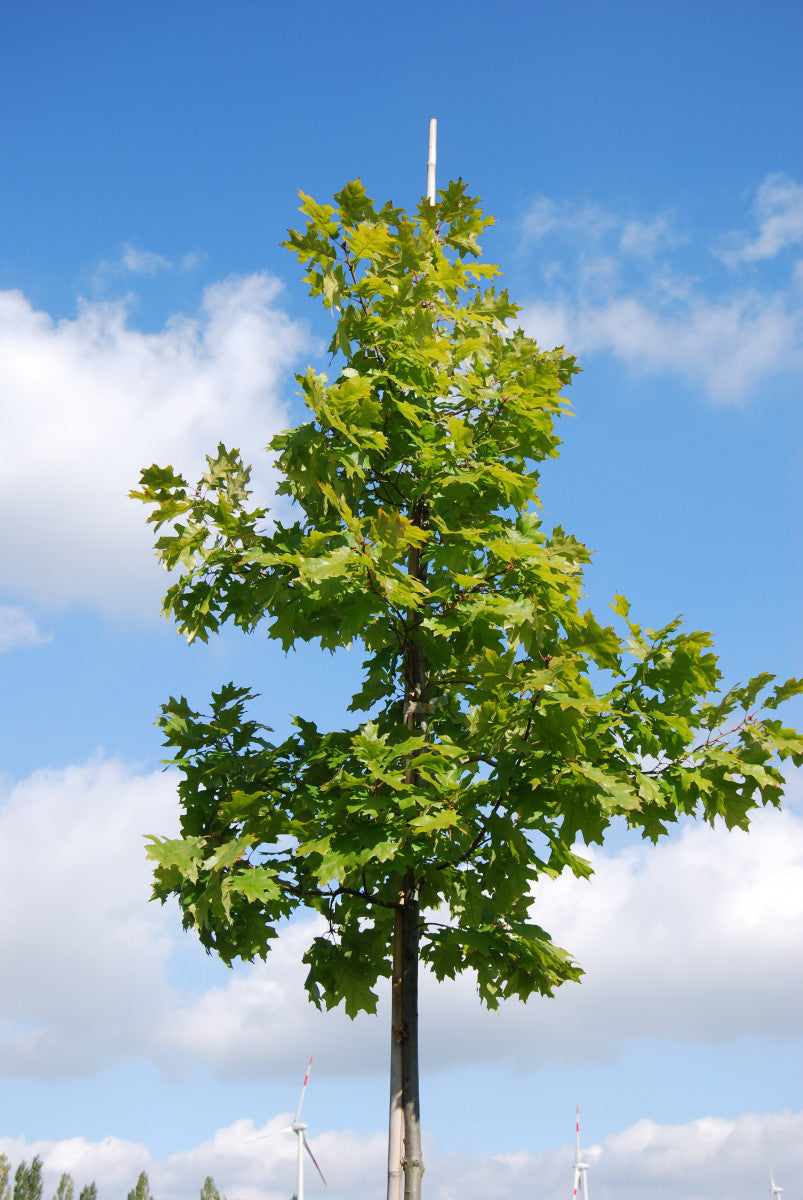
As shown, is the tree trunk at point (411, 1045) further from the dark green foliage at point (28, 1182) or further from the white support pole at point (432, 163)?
the dark green foliage at point (28, 1182)

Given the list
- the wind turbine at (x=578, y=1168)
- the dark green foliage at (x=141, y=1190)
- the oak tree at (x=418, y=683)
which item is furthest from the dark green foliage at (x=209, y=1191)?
the oak tree at (x=418, y=683)

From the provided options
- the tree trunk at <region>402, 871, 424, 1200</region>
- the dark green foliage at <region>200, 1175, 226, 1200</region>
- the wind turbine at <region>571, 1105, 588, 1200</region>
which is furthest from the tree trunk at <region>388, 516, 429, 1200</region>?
the dark green foliage at <region>200, 1175, 226, 1200</region>

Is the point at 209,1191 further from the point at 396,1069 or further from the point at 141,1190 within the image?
the point at 396,1069

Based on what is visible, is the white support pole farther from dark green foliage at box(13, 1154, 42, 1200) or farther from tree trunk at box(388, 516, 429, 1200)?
dark green foliage at box(13, 1154, 42, 1200)

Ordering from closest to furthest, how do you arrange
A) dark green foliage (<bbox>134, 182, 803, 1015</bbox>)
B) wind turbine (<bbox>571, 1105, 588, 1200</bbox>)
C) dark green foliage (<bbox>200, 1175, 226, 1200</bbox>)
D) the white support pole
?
dark green foliage (<bbox>134, 182, 803, 1015</bbox>) → the white support pole → wind turbine (<bbox>571, 1105, 588, 1200</bbox>) → dark green foliage (<bbox>200, 1175, 226, 1200</bbox>)

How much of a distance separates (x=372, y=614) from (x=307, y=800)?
2045 mm

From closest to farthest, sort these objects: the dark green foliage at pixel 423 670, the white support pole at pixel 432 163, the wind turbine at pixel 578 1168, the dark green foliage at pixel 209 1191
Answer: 1. the dark green foliage at pixel 423 670
2. the white support pole at pixel 432 163
3. the wind turbine at pixel 578 1168
4. the dark green foliage at pixel 209 1191

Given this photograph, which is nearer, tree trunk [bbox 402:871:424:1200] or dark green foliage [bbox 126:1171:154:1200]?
tree trunk [bbox 402:871:424:1200]

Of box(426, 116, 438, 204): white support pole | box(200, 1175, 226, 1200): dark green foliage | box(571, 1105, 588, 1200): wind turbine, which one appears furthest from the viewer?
box(200, 1175, 226, 1200): dark green foliage

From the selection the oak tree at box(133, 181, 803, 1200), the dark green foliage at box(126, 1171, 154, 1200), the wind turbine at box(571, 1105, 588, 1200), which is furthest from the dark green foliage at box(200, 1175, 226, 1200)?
the oak tree at box(133, 181, 803, 1200)

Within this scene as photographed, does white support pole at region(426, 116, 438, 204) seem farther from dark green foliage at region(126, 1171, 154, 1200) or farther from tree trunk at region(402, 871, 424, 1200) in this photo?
dark green foliage at region(126, 1171, 154, 1200)

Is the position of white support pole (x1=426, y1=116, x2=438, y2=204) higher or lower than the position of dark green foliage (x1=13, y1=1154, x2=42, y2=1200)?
higher

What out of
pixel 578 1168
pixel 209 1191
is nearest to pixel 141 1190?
pixel 209 1191

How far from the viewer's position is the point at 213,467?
11.1m
